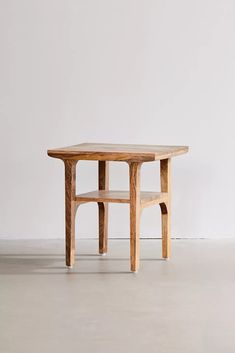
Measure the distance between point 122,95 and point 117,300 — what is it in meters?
1.86

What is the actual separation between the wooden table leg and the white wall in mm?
909

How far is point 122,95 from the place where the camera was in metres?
5.54

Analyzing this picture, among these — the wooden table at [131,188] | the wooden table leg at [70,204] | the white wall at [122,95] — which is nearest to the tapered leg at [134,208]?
the wooden table at [131,188]

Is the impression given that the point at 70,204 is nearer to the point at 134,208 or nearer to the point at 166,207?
the point at 134,208

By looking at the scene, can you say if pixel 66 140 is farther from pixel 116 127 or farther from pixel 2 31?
pixel 2 31

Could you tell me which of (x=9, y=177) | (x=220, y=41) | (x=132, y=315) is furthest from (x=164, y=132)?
(x=132, y=315)

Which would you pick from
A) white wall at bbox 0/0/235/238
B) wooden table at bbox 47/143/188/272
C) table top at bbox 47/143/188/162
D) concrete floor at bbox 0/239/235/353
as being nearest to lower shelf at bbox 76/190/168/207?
wooden table at bbox 47/143/188/272

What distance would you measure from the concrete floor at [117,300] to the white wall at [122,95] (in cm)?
34

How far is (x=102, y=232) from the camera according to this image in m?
5.07

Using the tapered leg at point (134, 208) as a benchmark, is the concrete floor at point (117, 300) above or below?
below

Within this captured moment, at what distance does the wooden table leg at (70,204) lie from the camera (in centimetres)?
463

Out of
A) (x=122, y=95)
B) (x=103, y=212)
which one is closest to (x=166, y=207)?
(x=103, y=212)

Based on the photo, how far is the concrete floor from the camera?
3348 millimetres

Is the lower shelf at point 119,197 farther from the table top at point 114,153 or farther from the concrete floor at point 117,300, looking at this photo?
the concrete floor at point 117,300
